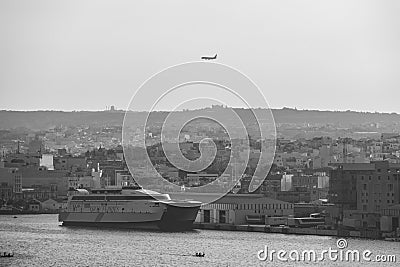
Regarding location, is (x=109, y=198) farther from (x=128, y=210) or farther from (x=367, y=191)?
(x=367, y=191)

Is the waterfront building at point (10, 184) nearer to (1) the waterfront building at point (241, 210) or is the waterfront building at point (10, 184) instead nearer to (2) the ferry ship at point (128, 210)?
(2) the ferry ship at point (128, 210)

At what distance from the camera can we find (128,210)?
33438 mm

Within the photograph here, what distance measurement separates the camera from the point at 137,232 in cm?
3130

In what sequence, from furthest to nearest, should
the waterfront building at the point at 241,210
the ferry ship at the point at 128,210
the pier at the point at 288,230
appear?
the waterfront building at the point at 241,210 < the ferry ship at the point at 128,210 < the pier at the point at 288,230

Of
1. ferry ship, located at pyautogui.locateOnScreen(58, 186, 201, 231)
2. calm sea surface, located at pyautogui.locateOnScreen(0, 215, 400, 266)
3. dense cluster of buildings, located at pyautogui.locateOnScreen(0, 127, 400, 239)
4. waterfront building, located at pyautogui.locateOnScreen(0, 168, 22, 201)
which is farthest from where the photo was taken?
waterfront building, located at pyautogui.locateOnScreen(0, 168, 22, 201)

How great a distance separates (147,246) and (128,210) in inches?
316

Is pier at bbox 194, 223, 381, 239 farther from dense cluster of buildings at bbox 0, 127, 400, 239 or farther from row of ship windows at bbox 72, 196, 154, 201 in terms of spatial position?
row of ship windows at bbox 72, 196, 154, 201

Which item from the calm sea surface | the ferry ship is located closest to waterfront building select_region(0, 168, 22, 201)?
the ferry ship

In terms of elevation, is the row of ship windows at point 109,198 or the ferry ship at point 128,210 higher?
the row of ship windows at point 109,198

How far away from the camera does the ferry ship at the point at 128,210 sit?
32.2 metres

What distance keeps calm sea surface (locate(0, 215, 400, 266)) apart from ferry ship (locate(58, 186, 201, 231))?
2.58 ft

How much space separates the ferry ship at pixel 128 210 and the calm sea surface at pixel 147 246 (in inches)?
31.0

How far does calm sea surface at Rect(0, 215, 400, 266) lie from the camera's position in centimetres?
2169

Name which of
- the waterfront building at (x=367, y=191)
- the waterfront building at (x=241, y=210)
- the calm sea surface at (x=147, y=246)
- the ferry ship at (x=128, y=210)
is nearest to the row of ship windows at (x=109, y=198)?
the ferry ship at (x=128, y=210)
